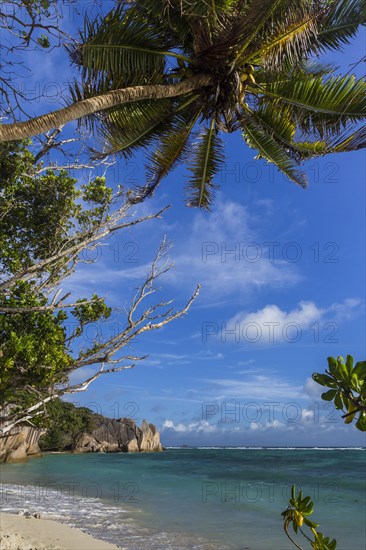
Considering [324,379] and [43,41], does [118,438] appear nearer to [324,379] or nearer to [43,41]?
[43,41]

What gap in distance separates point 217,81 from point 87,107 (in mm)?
2835

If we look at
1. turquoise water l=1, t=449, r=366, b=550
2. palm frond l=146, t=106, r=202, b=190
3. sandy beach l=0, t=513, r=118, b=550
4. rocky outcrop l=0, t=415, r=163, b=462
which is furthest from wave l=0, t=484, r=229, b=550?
rocky outcrop l=0, t=415, r=163, b=462

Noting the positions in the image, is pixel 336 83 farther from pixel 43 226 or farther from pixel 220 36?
pixel 43 226

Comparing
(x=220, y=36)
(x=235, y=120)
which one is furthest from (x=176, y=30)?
(x=235, y=120)

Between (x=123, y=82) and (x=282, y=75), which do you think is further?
(x=282, y=75)

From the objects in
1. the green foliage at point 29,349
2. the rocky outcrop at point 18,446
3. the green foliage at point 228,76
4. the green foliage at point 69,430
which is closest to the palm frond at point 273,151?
the green foliage at point 228,76

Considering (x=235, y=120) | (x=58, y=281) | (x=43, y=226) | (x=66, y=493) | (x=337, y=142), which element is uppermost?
(x=235, y=120)

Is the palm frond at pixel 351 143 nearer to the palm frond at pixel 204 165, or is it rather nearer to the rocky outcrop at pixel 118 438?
the palm frond at pixel 204 165

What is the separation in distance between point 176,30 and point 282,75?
2.27 metres

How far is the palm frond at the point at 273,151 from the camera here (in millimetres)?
10164

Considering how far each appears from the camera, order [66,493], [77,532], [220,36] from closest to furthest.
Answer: [220,36] → [77,532] → [66,493]

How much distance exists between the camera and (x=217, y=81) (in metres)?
8.41

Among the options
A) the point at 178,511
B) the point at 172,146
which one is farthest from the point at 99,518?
the point at 172,146

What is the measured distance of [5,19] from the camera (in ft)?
24.0
